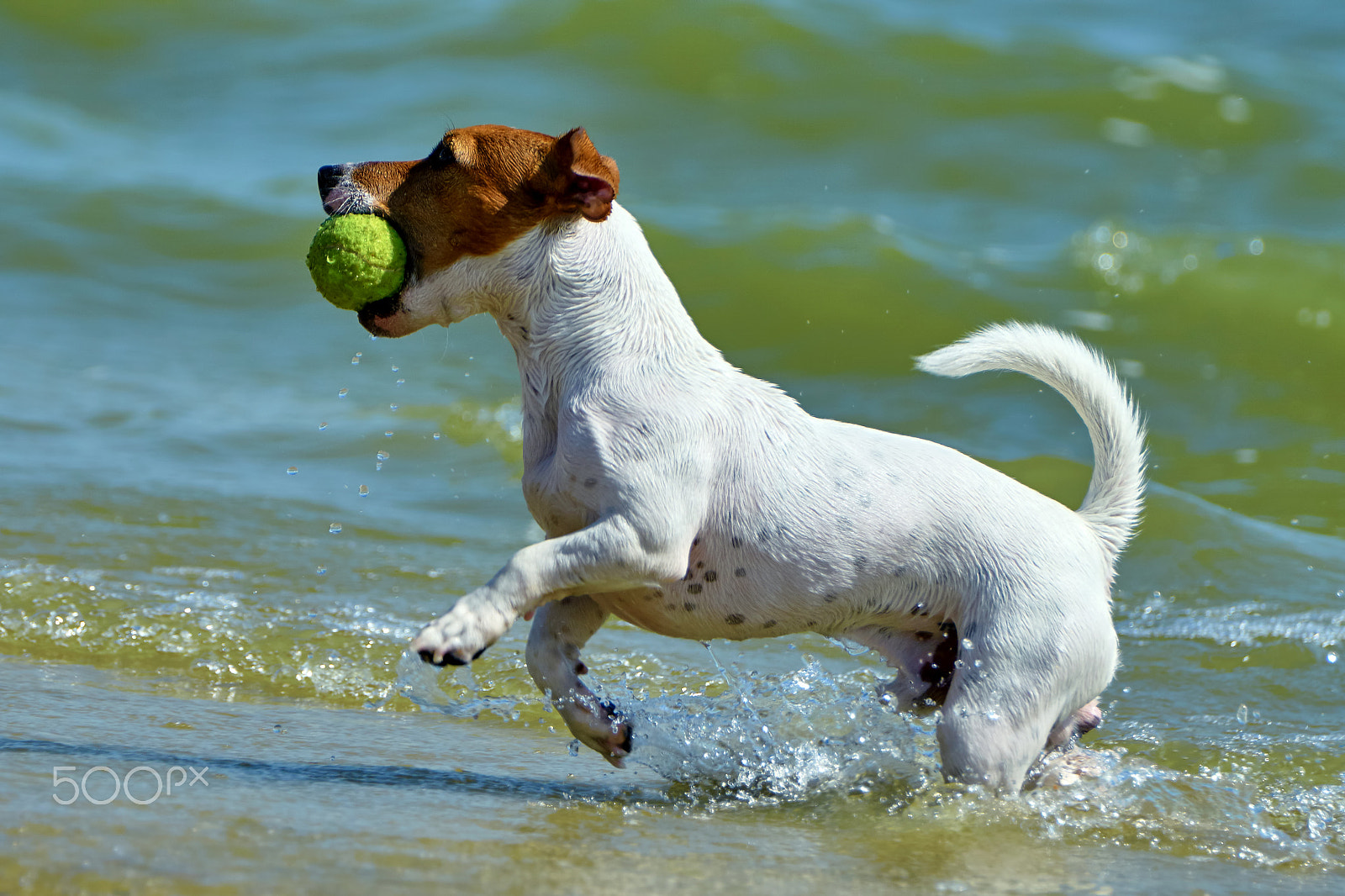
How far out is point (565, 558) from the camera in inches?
119

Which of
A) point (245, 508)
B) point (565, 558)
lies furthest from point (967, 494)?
point (245, 508)

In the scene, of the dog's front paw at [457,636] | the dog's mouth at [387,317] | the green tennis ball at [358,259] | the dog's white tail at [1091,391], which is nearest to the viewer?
the dog's front paw at [457,636]

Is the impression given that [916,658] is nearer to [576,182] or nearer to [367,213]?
[576,182]

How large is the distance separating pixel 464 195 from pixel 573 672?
3.76ft

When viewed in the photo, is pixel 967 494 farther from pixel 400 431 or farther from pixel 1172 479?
pixel 400 431

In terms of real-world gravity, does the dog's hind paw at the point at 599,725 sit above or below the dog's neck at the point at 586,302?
below

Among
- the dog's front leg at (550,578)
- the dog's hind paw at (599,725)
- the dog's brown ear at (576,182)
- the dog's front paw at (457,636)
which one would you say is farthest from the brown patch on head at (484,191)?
the dog's hind paw at (599,725)

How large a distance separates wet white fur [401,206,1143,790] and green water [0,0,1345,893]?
31 cm

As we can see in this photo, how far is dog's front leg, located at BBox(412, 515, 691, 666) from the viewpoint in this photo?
9.58ft

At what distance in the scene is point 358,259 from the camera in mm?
3209

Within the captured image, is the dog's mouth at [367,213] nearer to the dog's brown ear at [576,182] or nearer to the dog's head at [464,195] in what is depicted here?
the dog's head at [464,195]

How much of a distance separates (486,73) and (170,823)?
9329mm

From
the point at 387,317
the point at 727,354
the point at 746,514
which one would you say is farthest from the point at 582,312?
the point at 727,354

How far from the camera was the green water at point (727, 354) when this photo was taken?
3109 mm
